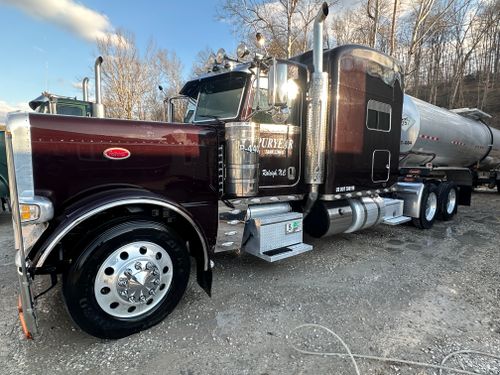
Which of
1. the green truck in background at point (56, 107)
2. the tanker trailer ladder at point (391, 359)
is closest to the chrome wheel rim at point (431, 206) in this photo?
the tanker trailer ladder at point (391, 359)

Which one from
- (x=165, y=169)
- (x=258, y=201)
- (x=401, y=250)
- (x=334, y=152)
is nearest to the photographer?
(x=165, y=169)

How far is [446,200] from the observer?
709 centimetres

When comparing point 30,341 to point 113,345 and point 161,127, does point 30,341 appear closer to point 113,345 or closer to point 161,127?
point 113,345

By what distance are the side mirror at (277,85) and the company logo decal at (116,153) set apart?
1511mm

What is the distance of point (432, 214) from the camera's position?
669 centimetres

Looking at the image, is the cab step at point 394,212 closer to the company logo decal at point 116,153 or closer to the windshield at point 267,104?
the windshield at point 267,104

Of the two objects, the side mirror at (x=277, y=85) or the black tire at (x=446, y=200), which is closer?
the side mirror at (x=277, y=85)

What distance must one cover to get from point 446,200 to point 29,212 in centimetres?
764

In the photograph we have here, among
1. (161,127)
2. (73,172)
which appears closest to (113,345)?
(73,172)

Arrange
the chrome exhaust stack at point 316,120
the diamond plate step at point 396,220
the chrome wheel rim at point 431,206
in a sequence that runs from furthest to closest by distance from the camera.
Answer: the chrome wheel rim at point 431,206
the diamond plate step at point 396,220
the chrome exhaust stack at point 316,120

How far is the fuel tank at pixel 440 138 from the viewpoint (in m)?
Result: 6.02

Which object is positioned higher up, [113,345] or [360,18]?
[360,18]

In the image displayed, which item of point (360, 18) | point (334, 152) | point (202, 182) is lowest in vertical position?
point (202, 182)

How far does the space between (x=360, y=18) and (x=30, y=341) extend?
80.8 ft
